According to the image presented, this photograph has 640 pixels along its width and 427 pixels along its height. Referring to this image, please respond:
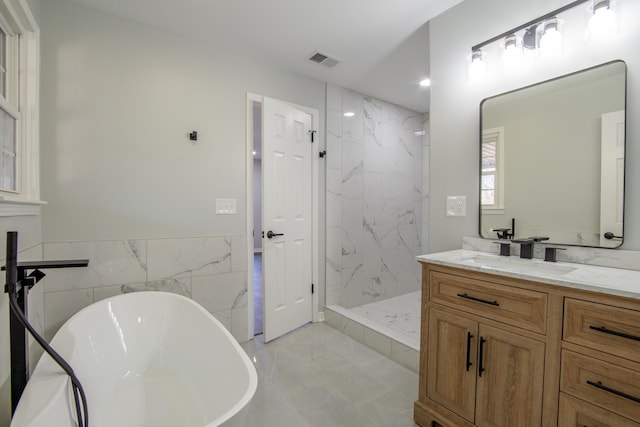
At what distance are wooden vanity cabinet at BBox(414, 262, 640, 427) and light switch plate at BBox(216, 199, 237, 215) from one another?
5.36ft

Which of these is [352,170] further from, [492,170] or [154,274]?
[154,274]

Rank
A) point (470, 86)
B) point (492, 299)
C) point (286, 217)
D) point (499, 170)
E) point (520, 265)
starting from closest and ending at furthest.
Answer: point (492, 299) → point (520, 265) → point (499, 170) → point (470, 86) → point (286, 217)

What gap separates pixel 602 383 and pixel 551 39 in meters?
1.59

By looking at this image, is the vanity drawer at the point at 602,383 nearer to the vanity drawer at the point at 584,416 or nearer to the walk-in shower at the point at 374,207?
the vanity drawer at the point at 584,416

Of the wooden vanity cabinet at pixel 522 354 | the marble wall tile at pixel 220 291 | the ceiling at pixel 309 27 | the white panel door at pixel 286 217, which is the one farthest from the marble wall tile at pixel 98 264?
the wooden vanity cabinet at pixel 522 354

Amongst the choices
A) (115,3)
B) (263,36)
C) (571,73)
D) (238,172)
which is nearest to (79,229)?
(238,172)

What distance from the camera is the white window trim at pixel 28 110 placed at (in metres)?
1.49

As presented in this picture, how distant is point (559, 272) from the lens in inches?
50.4

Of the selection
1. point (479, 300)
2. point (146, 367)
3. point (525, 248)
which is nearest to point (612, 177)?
point (525, 248)

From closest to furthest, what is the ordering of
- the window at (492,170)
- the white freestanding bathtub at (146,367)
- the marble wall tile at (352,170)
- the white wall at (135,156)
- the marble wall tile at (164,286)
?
the white freestanding bathtub at (146,367), the window at (492,170), the white wall at (135,156), the marble wall tile at (164,286), the marble wall tile at (352,170)

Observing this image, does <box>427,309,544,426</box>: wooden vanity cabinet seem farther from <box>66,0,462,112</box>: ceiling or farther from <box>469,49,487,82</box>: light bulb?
<box>66,0,462,112</box>: ceiling

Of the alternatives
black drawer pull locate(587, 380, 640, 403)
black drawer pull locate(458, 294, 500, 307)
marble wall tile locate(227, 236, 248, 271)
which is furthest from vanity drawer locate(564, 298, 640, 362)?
marble wall tile locate(227, 236, 248, 271)

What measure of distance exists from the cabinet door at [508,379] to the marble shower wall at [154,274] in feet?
6.09

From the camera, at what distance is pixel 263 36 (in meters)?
2.18
